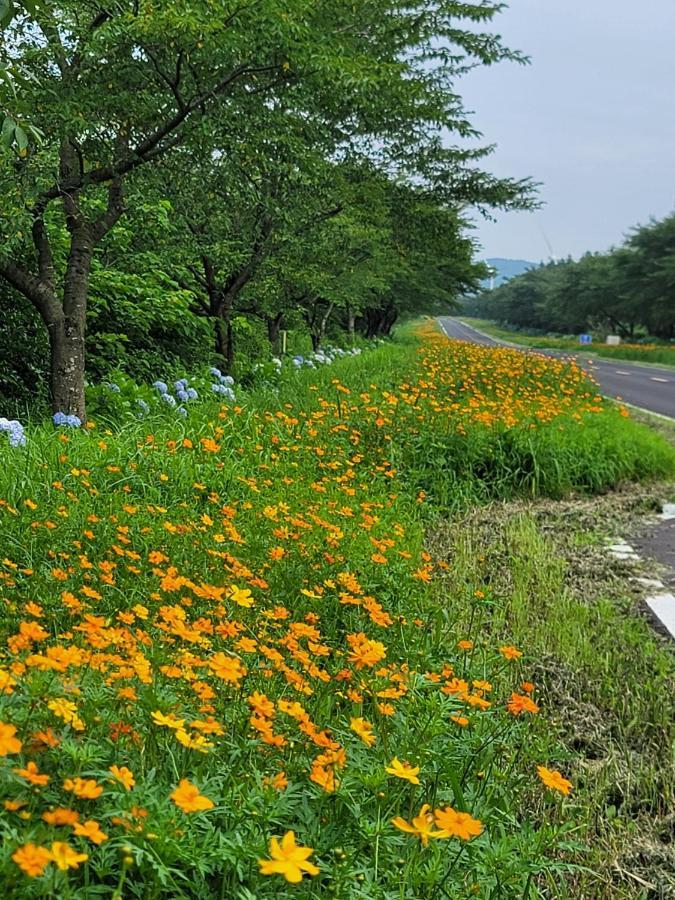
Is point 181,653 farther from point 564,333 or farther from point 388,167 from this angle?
point 564,333

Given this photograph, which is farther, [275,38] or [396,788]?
[275,38]

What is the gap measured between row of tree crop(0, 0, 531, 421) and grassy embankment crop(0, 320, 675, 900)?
4.46ft

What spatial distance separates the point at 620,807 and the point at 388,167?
31.0 ft

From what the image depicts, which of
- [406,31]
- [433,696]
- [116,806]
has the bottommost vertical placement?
[433,696]

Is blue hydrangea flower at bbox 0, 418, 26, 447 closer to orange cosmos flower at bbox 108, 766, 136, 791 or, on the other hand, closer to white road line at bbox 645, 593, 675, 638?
orange cosmos flower at bbox 108, 766, 136, 791

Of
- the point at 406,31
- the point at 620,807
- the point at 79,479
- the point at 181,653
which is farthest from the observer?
the point at 406,31

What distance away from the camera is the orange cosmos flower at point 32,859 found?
96cm

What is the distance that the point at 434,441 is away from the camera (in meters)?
5.91

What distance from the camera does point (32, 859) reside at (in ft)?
3.21

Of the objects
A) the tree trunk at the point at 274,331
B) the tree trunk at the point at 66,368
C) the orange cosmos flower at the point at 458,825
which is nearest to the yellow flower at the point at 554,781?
the orange cosmos flower at the point at 458,825

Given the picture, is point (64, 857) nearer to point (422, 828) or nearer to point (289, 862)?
point (289, 862)

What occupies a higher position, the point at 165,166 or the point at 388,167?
the point at 388,167

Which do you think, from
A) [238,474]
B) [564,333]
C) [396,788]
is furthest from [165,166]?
[564,333]

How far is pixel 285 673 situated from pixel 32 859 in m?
0.99
